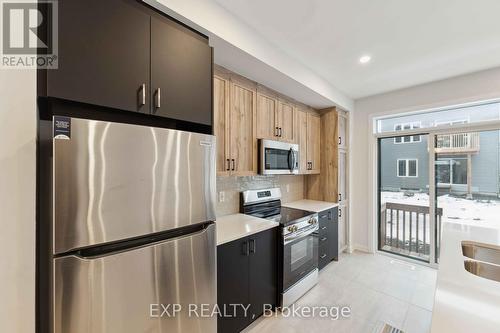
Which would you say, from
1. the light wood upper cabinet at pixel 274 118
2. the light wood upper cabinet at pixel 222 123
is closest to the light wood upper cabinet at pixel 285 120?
the light wood upper cabinet at pixel 274 118

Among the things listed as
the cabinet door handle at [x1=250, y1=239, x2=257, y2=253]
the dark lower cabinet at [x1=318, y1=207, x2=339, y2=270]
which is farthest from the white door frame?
the cabinet door handle at [x1=250, y1=239, x2=257, y2=253]

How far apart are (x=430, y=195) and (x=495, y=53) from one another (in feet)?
6.44

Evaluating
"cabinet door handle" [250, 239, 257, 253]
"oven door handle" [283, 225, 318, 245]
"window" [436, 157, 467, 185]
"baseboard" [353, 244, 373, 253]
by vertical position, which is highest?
"window" [436, 157, 467, 185]

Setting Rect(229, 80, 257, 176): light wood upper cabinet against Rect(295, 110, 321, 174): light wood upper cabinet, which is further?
Result: Rect(295, 110, 321, 174): light wood upper cabinet

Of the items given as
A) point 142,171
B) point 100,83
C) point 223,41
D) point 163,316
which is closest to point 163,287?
point 163,316

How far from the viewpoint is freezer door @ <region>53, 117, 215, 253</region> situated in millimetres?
926

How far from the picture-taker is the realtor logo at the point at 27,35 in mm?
940

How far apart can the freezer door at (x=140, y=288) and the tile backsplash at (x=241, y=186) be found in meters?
1.08

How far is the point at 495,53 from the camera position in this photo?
246 cm

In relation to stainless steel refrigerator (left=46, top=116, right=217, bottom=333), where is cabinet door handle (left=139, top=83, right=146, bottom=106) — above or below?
above

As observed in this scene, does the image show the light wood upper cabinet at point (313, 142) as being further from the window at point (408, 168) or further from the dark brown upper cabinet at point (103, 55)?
the dark brown upper cabinet at point (103, 55)

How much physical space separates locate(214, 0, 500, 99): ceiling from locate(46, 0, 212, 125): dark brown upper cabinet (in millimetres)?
656

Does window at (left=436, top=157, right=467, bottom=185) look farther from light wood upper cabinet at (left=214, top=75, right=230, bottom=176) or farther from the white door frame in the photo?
light wood upper cabinet at (left=214, top=75, right=230, bottom=176)

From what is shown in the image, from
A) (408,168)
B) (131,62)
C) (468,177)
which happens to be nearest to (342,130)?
(408,168)
